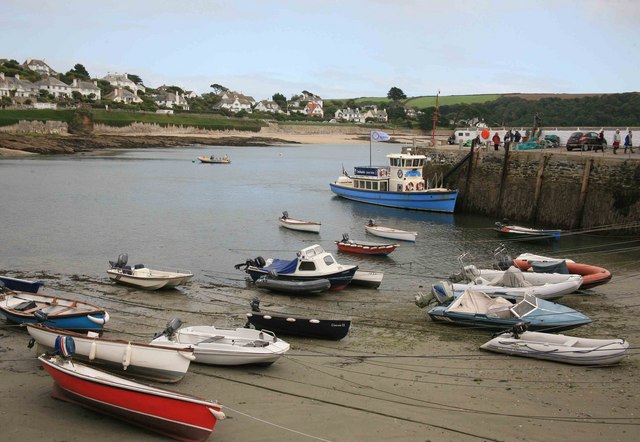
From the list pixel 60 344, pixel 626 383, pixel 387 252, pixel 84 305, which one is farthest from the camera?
pixel 387 252

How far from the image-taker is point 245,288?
24.6 m

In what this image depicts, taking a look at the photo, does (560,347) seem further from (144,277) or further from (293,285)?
(144,277)

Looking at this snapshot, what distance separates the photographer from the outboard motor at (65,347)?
1298 centimetres

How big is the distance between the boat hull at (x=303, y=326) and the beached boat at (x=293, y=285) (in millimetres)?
4922

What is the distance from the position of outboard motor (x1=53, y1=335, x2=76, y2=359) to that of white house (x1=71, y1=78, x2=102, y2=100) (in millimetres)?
168656

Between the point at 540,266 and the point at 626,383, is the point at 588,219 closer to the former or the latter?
the point at 540,266

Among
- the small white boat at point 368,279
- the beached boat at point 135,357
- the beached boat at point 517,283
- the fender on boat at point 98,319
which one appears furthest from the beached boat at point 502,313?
the fender on boat at point 98,319

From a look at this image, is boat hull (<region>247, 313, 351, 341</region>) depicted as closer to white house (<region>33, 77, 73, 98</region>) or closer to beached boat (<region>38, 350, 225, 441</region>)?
beached boat (<region>38, 350, 225, 441</region>)

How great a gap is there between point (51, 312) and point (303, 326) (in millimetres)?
7055

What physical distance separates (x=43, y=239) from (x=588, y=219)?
97.8 feet

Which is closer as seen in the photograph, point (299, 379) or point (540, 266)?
point (299, 379)

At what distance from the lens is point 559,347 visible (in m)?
15.5

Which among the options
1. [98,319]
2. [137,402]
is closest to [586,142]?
[98,319]

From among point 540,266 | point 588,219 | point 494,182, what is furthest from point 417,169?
point 540,266
